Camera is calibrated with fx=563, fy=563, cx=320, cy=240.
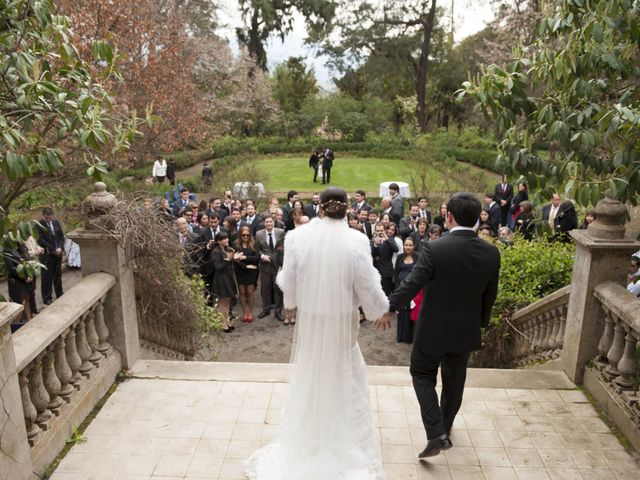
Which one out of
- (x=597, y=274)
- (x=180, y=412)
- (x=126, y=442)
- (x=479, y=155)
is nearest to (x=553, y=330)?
(x=597, y=274)

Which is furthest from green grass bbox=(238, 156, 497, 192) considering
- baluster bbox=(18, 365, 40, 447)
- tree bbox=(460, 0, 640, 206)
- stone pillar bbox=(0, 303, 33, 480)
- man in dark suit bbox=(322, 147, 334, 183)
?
stone pillar bbox=(0, 303, 33, 480)

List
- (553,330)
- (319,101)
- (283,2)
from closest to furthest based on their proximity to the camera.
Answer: (553,330) → (283,2) → (319,101)

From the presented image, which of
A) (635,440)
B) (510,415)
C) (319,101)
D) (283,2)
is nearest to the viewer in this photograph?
(635,440)

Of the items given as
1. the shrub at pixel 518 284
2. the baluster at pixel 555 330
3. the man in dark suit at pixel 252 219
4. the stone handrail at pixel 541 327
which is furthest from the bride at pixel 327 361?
the man in dark suit at pixel 252 219

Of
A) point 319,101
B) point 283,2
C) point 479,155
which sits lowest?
point 479,155

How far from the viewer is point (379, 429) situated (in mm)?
4328

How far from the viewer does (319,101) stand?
142 feet

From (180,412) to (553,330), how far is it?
12.9 ft

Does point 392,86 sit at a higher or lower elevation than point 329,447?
higher

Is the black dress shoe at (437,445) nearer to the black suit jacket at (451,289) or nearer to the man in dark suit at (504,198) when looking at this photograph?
the black suit jacket at (451,289)

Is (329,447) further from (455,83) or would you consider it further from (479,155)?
(455,83)

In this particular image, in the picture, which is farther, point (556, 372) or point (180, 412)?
point (556, 372)

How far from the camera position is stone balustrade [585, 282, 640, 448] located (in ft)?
13.6

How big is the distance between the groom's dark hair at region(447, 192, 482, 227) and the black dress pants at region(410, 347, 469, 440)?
94cm
